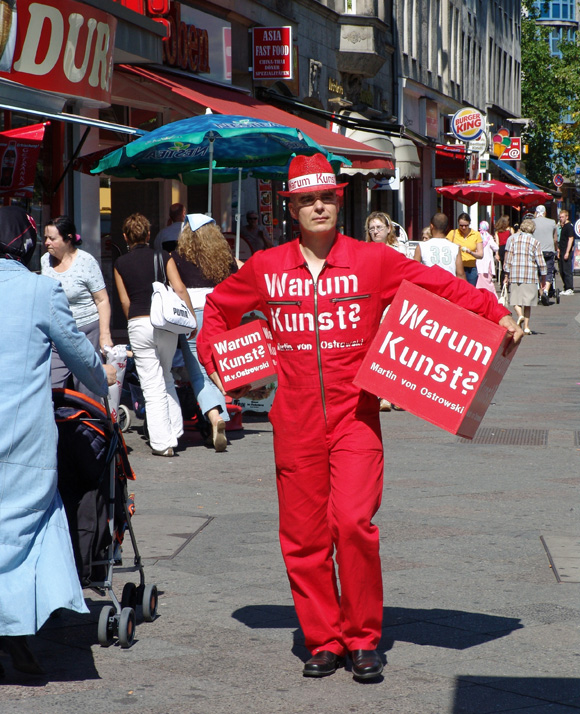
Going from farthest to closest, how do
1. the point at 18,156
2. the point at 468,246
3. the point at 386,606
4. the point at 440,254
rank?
the point at 468,246, the point at 440,254, the point at 18,156, the point at 386,606

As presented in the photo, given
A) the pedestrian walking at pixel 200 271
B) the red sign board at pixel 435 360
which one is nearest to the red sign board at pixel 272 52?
the pedestrian walking at pixel 200 271

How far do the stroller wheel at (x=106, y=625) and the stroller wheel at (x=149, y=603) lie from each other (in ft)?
0.98

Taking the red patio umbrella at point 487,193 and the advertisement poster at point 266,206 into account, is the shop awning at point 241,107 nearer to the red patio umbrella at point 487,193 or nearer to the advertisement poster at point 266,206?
the advertisement poster at point 266,206

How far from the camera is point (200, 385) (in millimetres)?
10352

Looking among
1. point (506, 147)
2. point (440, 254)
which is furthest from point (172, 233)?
point (506, 147)

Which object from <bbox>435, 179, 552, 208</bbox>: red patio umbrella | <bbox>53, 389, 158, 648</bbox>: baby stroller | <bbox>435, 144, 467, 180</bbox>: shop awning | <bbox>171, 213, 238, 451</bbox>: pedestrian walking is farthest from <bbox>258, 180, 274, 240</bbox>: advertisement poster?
<bbox>53, 389, 158, 648</bbox>: baby stroller

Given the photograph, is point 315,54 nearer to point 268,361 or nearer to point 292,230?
point 292,230

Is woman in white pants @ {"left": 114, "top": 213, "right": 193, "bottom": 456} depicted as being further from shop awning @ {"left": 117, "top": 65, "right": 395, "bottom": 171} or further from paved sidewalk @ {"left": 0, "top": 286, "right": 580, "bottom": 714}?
shop awning @ {"left": 117, "top": 65, "right": 395, "bottom": 171}

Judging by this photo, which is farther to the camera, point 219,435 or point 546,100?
point 546,100

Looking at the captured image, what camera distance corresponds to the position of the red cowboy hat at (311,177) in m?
4.81

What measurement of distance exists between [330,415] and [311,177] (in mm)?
932

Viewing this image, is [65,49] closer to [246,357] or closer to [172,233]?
[172,233]

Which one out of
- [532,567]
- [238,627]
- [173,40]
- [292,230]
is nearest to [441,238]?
[173,40]

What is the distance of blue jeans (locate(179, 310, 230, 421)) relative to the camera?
10211 mm
